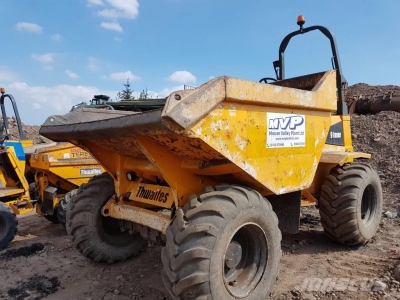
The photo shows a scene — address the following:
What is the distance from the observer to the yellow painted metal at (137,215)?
299 centimetres

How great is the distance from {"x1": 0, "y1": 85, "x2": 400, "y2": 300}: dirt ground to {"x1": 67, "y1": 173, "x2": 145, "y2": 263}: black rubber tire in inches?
7.3

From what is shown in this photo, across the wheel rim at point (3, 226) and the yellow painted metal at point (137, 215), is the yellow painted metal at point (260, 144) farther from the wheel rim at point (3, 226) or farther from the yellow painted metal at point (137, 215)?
the wheel rim at point (3, 226)

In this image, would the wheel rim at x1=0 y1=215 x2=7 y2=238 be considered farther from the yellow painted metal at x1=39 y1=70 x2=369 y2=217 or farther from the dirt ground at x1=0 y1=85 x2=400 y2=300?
the yellow painted metal at x1=39 y1=70 x2=369 y2=217

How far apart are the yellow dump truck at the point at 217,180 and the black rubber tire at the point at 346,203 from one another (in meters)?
0.01

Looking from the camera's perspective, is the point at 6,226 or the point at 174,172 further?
the point at 6,226

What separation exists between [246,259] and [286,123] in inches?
47.4

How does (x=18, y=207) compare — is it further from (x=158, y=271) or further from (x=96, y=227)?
(x=158, y=271)

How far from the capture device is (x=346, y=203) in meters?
4.03

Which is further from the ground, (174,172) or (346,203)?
(174,172)

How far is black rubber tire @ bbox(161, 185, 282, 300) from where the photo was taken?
7.77ft

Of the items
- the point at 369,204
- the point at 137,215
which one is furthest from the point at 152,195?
the point at 369,204

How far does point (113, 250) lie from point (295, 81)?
2.96m

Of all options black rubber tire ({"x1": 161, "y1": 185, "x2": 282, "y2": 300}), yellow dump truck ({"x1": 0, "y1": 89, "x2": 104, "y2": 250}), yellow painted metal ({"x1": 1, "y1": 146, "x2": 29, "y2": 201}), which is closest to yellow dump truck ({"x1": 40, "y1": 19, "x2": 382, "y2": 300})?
black rubber tire ({"x1": 161, "y1": 185, "x2": 282, "y2": 300})

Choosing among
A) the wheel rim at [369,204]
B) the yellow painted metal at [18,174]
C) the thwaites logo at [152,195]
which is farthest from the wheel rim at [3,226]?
the wheel rim at [369,204]
